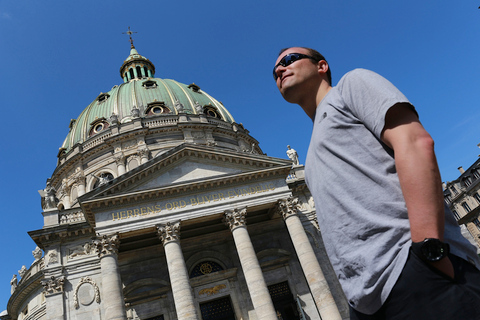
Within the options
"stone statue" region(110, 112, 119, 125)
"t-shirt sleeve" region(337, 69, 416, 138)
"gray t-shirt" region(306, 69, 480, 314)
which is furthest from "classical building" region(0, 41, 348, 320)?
"t-shirt sleeve" region(337, 69, 416, 138)

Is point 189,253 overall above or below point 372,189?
above

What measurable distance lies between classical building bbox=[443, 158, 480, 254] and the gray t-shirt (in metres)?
55.9

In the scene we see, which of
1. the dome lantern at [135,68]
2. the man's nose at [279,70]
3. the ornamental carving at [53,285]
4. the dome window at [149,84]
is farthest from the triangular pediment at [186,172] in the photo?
the dome lantern at [135,68]

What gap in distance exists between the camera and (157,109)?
39281 millimetres

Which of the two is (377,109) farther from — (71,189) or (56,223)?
(71,189)

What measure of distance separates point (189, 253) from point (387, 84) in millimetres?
23121

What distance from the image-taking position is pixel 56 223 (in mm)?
22859

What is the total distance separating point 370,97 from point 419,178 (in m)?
0.53

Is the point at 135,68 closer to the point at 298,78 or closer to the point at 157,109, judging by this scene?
the point at 157,109

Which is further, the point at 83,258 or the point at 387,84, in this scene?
the point at 83,258

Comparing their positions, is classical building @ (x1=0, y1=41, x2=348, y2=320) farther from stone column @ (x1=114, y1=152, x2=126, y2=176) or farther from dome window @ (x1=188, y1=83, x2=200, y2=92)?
dome window @ (x1=188, y1=83, x2=200, y2=92)

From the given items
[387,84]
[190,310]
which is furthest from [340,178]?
[190,310]

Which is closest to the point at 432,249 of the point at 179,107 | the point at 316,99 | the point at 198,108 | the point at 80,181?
the point at 316,99

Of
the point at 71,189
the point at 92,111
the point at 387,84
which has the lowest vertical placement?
the point at 387,84
